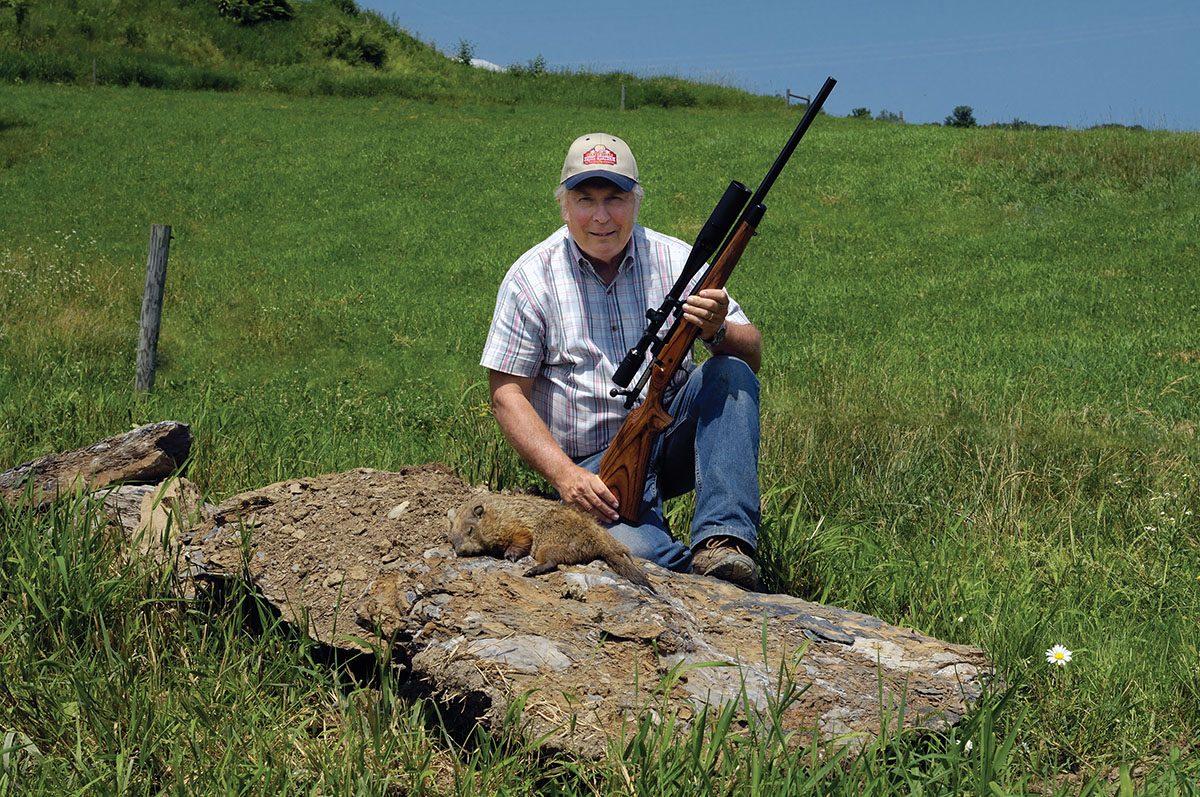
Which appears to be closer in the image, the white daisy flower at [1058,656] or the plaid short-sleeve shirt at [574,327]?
the white daisy flower at [1058,656]

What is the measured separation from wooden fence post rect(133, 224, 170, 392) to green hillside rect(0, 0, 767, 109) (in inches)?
1211

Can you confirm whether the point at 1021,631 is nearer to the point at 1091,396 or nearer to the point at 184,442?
the point at 184,442

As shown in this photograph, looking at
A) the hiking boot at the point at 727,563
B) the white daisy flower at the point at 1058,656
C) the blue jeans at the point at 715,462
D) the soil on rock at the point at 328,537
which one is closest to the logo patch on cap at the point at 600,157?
the blue jeans at the point at 715,462

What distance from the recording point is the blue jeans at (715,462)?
3.99 meters

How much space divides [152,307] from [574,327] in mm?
6662

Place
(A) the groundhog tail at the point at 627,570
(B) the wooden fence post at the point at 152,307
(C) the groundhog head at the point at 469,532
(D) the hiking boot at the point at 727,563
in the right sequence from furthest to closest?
(B) the wooden fence post at the point at 152,307 → (D) the hiking boot at the point at 727,563 → (C) the groundhog head at the point at 469,532 → (A) the groundhog tail at the point at 627,570

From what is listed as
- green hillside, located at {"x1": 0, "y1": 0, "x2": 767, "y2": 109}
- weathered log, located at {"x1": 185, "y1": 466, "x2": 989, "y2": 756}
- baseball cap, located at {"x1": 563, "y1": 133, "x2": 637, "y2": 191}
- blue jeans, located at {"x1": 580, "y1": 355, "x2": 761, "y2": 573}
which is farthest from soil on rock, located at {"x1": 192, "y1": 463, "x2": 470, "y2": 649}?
green hillside, located at {"x1": 0, "y1": 0, "x2": 767, "y2": 109}

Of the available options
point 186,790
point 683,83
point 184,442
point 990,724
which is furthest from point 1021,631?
point 683,83

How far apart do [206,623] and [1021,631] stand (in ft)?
10.3

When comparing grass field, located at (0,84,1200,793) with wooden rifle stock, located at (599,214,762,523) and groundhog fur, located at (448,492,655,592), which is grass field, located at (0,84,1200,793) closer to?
groundhog fur, located at (448,492,655,592)

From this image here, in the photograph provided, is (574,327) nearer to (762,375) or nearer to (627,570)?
(627,570)

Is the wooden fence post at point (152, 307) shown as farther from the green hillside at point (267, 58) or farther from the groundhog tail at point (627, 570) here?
the green hillside at point (267, 58)

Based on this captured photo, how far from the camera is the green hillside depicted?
3819cm

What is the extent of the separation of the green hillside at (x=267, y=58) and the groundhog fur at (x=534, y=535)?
122 feet
